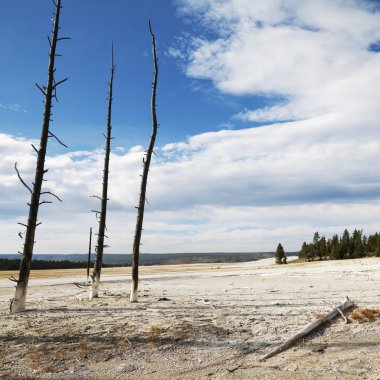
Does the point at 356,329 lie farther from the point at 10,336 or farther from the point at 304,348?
the point at 10,336

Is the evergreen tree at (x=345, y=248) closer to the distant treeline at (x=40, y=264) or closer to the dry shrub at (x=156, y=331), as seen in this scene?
the distant treeline at (x=40, y=264)

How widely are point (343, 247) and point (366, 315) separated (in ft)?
352

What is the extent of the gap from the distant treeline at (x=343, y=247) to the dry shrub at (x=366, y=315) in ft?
316

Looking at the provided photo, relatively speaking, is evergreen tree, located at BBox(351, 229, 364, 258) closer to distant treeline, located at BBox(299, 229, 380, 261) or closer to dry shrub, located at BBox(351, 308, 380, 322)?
distant treeline, located at BBox(299, 229, 380, 261)

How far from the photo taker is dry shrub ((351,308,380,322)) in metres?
12.3

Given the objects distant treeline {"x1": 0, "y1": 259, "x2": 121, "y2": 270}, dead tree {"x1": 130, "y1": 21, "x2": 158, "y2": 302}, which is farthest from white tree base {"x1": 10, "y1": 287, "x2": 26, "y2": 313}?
distant treeline {"x1": 0, "y1": 259, "x2": 121, "y2": 270}

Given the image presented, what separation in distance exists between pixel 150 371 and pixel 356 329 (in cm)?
631

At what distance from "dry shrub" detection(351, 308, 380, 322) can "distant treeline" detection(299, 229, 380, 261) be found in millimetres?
96318

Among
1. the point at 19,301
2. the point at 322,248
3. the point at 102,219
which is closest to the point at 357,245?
the point at 322,248

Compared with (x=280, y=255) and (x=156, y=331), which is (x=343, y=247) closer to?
(x=280, y=255)

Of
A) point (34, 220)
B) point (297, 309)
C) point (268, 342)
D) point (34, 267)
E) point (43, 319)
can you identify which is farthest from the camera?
point (34, 267)

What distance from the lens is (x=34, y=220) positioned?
52.0 feet

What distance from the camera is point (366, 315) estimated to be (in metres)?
12.5

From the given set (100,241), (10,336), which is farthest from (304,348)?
(100,241)
